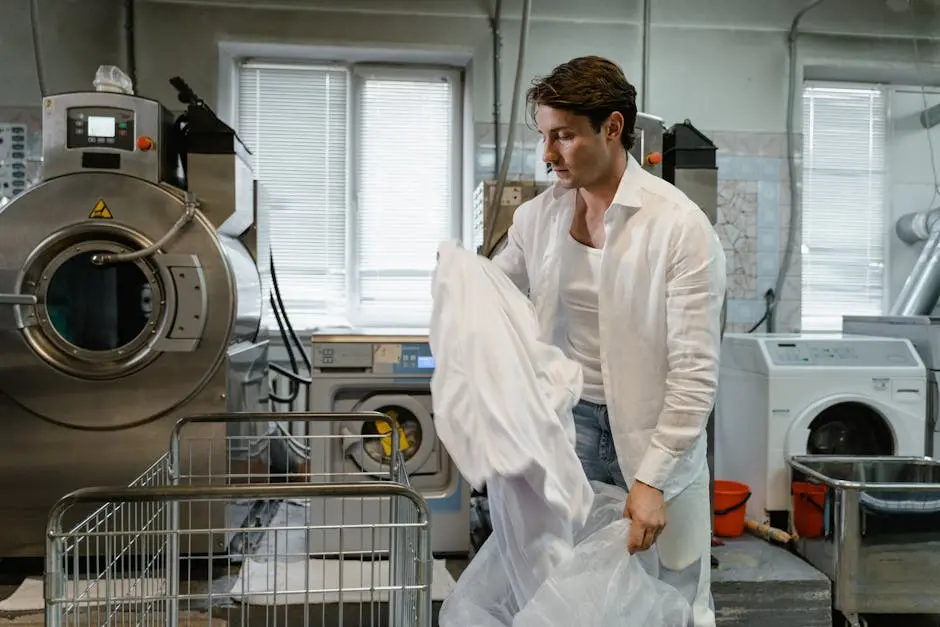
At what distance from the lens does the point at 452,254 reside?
124 centimetres

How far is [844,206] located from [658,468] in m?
3.22

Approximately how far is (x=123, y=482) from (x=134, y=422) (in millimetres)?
209

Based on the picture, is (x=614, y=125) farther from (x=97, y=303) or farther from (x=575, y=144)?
(x=97, y=303)

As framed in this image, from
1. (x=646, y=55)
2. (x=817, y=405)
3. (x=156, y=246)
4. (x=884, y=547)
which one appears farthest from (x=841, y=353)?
(x=156, y=246)

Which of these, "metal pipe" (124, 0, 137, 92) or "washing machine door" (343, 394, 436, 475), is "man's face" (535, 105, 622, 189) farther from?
"metal pipe" (124, 0, 137, 92)

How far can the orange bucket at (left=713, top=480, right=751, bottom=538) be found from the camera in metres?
2.54

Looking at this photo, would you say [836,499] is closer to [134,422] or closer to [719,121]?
[719,121]

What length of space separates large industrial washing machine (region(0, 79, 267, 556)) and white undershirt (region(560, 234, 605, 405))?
131cm

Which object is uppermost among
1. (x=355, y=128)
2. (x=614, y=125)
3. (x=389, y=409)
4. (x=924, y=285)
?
(x=355, y=128)

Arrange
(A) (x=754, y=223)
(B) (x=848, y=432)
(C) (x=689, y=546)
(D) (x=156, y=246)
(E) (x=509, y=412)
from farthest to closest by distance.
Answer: (A) (x=754, y=223), (B) (x=848, y=432), (D) (x=156, y=246), (C) (x=689, y=546), (E) (x=509, y=412)

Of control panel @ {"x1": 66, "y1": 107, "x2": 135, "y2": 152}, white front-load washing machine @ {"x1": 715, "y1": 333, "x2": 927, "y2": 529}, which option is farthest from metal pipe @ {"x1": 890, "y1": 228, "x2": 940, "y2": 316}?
control panel @ {"x1": 66, "y1": 107, "x2": 135, "y2": 152}

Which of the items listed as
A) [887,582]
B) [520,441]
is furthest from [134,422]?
[887,582]

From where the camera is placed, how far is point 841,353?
2629mm

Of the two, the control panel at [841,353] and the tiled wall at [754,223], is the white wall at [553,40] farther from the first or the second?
the control panel at [841,353]
